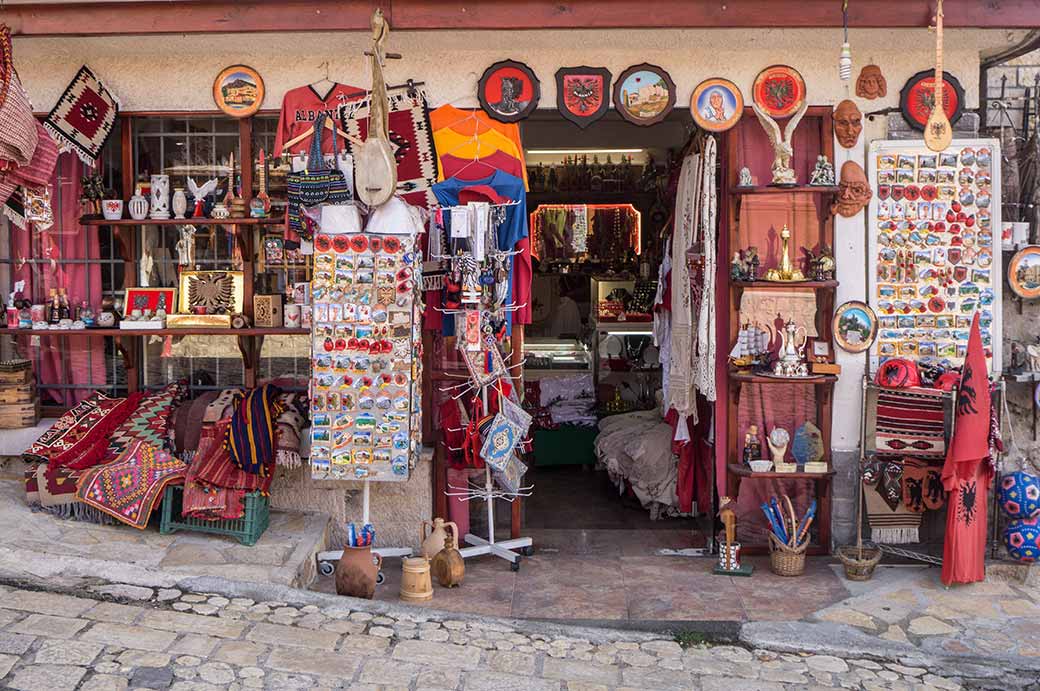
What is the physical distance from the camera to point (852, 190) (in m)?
6.67

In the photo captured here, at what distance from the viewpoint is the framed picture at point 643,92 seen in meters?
6.69

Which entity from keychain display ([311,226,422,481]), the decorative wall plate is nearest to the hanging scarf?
keychain display ([311,226,422,481])

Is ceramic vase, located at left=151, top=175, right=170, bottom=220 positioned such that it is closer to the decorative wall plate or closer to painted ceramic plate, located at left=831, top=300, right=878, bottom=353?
painted ceramic plate, located at left=831, top=300, right=878, bottom=353

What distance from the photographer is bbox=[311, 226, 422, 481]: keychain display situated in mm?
6188

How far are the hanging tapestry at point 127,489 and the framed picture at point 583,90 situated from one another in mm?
3566

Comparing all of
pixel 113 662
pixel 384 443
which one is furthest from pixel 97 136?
pixel 113 662

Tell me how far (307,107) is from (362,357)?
1880 mm

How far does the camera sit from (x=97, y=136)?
22.2 ft

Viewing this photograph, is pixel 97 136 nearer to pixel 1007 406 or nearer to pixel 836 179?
pixel 836 179

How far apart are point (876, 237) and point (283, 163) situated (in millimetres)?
4205

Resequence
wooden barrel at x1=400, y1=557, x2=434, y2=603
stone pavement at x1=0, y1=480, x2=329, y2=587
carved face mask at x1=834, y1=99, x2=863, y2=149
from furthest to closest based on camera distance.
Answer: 1. carved face mask at x1=834, y1=99, x2=863, y2=149
2. wooden barrel at x1=400, y1=557, x2=434, y2=603
3. stone pavement at x1=0, y1=480, x2=329, y2=587

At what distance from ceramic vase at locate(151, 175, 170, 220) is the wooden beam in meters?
1.12

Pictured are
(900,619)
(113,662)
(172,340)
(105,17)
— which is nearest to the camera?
(113,662)

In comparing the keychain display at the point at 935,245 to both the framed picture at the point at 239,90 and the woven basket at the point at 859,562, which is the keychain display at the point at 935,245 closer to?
the woven basket at the point at 859,562
